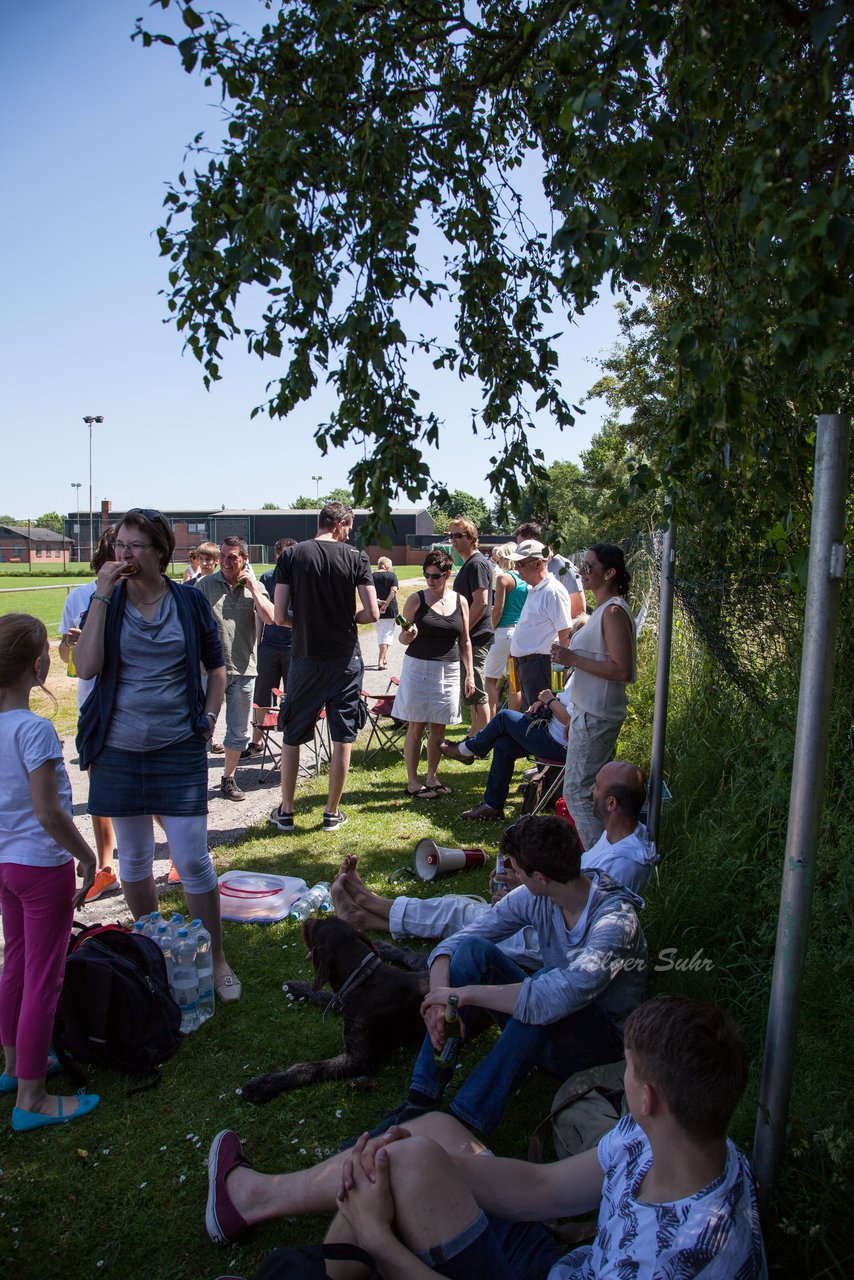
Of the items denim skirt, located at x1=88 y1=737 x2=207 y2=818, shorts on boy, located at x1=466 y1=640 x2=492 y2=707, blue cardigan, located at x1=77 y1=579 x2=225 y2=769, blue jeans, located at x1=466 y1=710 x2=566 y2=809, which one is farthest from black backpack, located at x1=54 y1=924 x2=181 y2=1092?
shorts on boy, located at x1=466 y1=640 x2=492 y2=707

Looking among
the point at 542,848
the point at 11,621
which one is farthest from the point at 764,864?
the point at 11,621

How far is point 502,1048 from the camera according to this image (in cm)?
268

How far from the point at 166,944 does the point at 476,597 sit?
462cm

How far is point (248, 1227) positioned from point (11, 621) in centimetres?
200

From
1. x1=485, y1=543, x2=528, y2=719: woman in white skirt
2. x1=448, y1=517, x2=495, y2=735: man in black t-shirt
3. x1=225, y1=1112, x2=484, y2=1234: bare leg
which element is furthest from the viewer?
x1=485, y1=543, x2=528, y2=719: woman in white skirt

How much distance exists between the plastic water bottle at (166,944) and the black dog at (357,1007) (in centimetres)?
59

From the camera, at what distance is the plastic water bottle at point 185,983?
350 centimetres

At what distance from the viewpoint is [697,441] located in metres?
2.11

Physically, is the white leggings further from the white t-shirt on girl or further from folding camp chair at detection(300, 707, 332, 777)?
folding camp chair at detection(300, 707, 332, 777)

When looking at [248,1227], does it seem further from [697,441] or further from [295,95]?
[295,95]

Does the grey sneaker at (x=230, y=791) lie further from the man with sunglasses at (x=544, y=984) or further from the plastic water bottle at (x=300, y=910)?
the man with sunglasses at (x=544, y=984)

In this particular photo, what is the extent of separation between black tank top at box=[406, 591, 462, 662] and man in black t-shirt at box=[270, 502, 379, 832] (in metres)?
0.83

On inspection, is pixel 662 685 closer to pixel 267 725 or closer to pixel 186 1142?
pixel 186 1142

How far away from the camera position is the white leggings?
358cm
